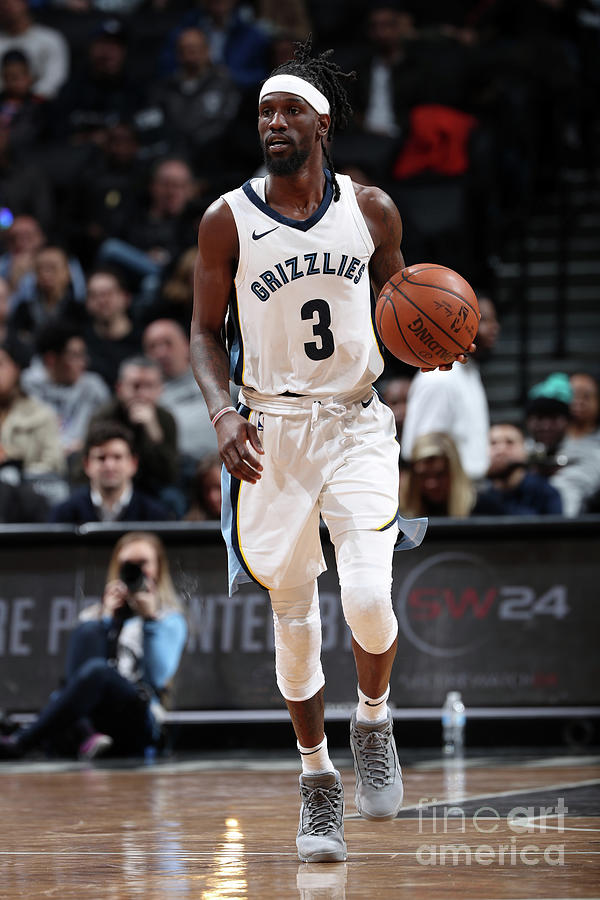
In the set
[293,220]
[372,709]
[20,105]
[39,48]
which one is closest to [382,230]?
[293,220]

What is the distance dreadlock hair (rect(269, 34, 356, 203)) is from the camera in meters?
4.53

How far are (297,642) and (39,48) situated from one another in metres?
11.0

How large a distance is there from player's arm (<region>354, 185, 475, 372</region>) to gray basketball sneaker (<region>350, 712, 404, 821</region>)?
4.63 feet

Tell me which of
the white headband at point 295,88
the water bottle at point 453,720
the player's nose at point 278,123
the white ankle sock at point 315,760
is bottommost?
the water bottle at point 453,720

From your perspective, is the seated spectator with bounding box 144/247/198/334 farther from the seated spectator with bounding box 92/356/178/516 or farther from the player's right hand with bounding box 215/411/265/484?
the player's right hand with bounding box 215/411/265/484

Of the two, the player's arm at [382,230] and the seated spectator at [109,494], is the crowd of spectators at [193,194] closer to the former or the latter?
the seated spectator at [109,494]

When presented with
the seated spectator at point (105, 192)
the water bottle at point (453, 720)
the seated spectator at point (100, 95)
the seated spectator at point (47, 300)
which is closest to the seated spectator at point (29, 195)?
the seated spectator at point (105, 192)

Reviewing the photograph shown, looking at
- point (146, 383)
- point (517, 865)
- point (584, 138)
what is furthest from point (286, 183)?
point (584, 138)

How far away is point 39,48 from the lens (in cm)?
1395

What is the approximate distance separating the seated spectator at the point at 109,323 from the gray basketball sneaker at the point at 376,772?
6642 mm

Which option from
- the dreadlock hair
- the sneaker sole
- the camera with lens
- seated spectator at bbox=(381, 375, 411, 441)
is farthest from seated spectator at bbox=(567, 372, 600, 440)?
the sneaker sole

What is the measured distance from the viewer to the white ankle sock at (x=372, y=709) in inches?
173

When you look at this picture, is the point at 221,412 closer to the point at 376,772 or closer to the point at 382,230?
the point at 382,230

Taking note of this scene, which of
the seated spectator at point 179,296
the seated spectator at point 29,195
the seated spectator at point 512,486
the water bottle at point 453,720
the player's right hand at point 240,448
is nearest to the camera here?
the player's right hand at point 240,448
